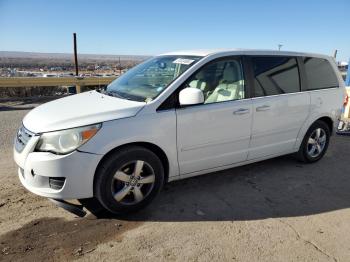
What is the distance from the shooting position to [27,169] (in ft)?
10.7

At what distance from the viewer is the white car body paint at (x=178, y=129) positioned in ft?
10.5

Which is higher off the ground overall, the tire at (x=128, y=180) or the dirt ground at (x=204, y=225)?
the tire at (x=128, y=180)

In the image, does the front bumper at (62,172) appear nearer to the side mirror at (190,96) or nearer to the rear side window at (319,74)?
the side mirror at (190,96)

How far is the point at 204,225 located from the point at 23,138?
2.11 metres

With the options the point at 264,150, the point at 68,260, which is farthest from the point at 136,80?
the point at 68,260

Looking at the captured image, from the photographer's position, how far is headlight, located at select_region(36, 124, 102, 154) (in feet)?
10.3

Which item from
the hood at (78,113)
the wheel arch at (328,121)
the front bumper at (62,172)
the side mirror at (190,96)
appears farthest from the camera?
the wheel arch at (328,121)

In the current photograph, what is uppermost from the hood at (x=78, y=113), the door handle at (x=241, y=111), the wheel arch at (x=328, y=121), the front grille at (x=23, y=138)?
the hood at (x=78, y=113)

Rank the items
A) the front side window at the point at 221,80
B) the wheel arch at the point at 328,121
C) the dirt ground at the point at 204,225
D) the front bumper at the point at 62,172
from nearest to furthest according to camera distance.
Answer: the dirt ground at the point at 204,225 < the front bumper at the point at 62,172 < the front side window at the point at 221,80 < the wheel arch at the point at 328,121

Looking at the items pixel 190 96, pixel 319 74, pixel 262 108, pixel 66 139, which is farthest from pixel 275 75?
pixel 66 139

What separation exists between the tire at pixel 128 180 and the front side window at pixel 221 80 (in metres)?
1.04

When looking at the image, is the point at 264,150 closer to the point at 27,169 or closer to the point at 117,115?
the point at 117,115

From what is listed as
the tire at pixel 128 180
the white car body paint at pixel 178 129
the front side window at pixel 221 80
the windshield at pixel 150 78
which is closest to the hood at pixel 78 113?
the white car body paint at pixel 178 129

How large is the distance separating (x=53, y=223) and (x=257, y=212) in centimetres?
223
